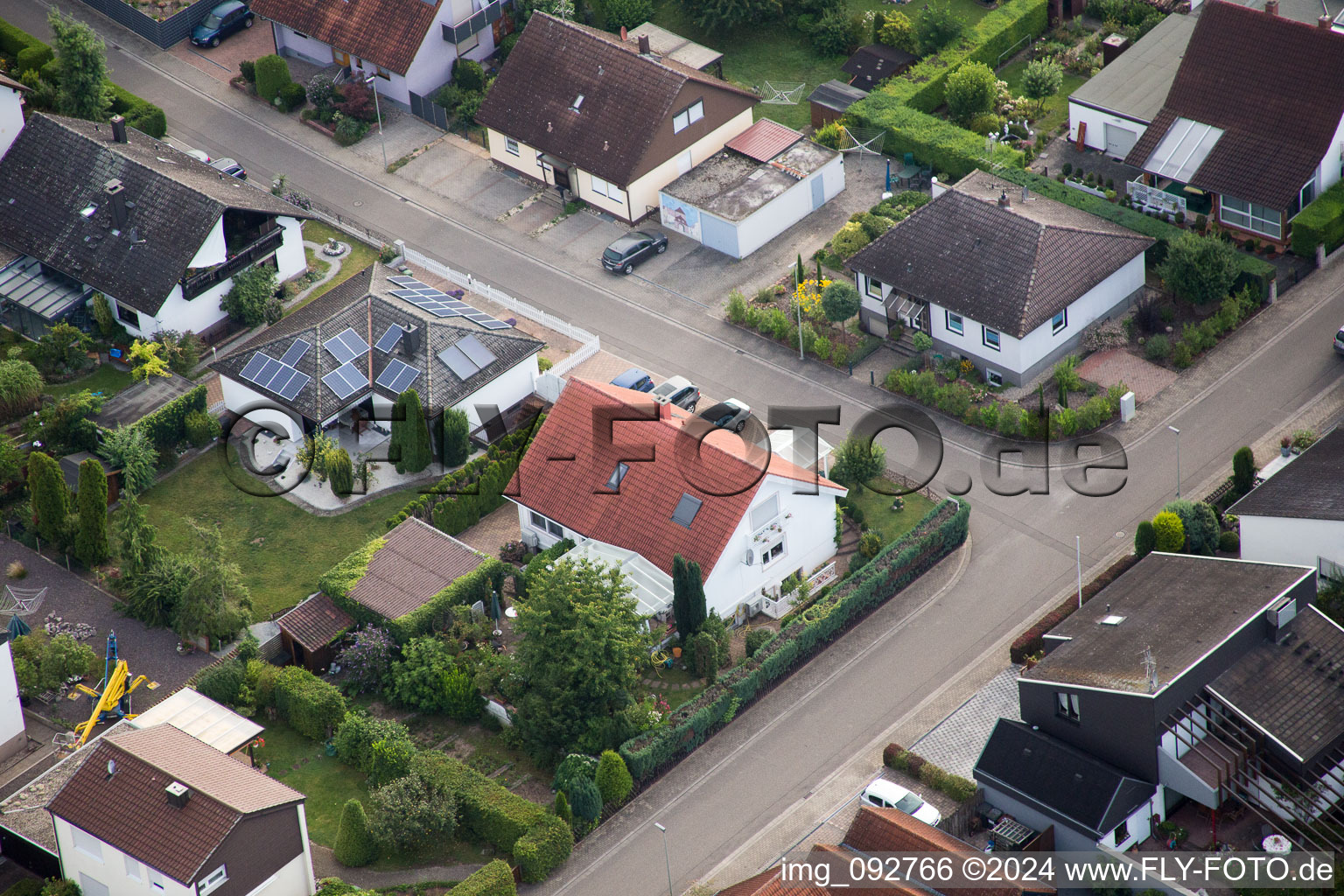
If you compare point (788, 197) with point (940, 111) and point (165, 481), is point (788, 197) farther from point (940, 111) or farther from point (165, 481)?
point (165, 481)

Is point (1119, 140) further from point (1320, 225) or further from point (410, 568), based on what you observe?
point (410, 568)

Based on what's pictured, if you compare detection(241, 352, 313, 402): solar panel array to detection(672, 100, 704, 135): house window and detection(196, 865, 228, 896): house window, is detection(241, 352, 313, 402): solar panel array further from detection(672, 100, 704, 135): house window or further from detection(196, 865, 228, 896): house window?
detection(196, 865, 228, 896): house window

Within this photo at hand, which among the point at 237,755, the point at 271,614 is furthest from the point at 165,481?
the point at 237,755

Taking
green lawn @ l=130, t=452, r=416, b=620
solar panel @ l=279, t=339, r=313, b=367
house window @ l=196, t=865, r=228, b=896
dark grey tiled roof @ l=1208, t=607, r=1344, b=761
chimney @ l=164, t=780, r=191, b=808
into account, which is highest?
solar panel @ l=279, t=339, r=313, b=367

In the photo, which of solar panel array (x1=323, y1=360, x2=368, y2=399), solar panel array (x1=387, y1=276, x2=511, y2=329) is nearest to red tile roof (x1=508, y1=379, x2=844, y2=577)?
solar panel array (x1=387, y1=276, x2=511, y2=329)

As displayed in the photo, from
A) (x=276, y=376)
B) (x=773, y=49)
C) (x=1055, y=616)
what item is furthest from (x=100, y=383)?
(x=1055, y=616)

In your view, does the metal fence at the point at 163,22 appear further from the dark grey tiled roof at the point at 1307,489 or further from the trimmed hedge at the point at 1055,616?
the dark grey tiled roof at the point at 1307,489

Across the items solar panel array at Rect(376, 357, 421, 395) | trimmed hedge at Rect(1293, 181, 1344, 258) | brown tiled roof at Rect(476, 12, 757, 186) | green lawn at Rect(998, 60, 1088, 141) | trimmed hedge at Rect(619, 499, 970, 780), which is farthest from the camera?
green lawn at Rect(998, 60, 1088, 141)
